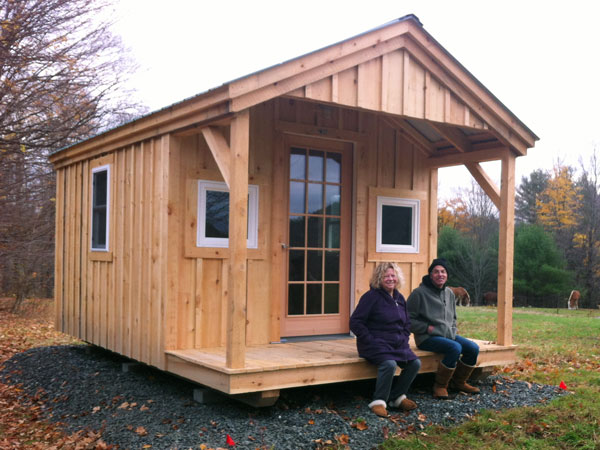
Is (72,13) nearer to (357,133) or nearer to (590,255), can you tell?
(357,133)

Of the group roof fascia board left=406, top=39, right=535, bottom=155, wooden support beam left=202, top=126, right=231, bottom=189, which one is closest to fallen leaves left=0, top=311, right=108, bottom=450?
wooden support beam left=202, top=126, right=231, bottom=189

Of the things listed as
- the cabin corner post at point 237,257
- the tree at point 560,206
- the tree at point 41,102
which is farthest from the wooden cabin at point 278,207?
the tree at point 560,206

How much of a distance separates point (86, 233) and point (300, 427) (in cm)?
461

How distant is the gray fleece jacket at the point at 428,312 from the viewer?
6562 mm

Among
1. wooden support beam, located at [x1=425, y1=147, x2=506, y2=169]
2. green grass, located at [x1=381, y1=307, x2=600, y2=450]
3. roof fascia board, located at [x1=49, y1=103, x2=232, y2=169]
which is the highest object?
roof fascia board, located at [x1=49, y1=103, x2=232, y2=169]

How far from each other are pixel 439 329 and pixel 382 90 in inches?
99.0

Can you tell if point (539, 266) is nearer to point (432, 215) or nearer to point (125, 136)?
point (432, 215)

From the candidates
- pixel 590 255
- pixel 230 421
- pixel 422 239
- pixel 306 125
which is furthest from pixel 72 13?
pixel 590 255

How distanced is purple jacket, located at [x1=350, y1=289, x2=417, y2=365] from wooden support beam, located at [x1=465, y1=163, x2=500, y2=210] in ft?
7.13

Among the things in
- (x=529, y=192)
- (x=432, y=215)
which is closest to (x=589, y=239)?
(x=529, y=192)

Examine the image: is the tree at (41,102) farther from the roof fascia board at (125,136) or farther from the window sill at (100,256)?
the window sill at (100,256)

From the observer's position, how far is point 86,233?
8531 mm

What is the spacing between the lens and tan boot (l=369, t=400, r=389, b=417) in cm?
568

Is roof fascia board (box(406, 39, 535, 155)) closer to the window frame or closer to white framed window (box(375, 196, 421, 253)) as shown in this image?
→ white framed window (box(375, 196, 421, 253))
